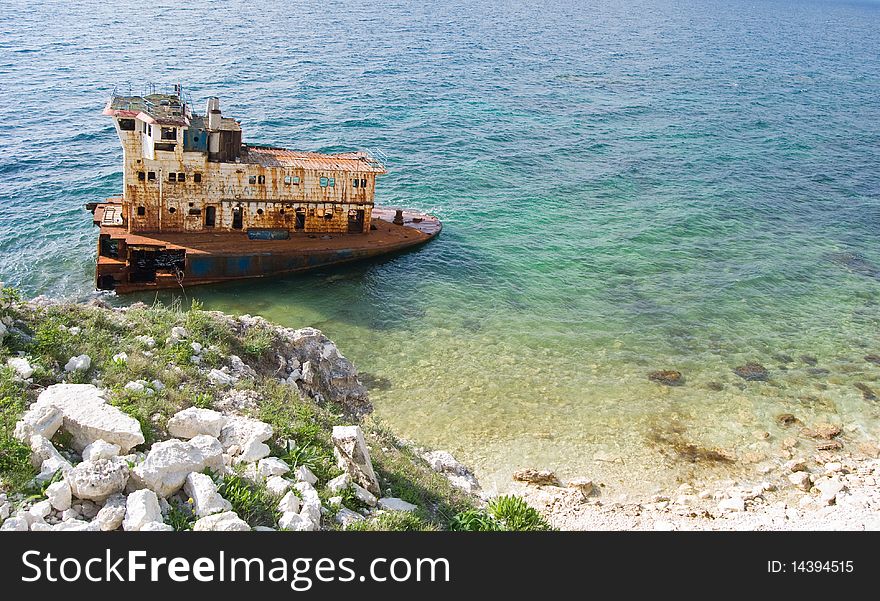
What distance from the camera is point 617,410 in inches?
1015

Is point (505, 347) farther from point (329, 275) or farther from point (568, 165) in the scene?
point (568, 165)

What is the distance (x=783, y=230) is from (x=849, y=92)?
2090 inches

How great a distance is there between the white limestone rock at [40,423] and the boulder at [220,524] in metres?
2.99

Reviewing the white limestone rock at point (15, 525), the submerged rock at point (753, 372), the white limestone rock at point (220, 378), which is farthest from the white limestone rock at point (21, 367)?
the submerged rock at point (753, 372)

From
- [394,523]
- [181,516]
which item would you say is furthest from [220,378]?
[394,523]

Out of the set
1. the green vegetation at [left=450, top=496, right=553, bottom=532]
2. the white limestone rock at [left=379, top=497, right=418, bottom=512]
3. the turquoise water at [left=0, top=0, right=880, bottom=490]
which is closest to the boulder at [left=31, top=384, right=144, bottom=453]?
the white limestone rock at [left=379, top=497, right=418, bottom=512]

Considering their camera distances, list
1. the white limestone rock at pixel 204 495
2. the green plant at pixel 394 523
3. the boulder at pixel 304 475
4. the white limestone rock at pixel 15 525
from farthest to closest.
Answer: the boulder at pixel 304 475, the green plant at pixel 394 523, the white limestone rock at pixel 204 495, the white limestone rock at pixel 15 525

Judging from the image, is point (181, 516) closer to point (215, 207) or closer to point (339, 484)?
point (339, 484)

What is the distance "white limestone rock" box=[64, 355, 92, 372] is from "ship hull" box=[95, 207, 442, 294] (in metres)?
21.7

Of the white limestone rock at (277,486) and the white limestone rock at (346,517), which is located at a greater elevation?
the white limestone rock at (277,486)

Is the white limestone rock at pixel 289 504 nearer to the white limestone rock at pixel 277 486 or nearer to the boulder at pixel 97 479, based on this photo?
the white limestone rock at pixel 277 486

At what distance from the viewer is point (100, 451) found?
10.9 metres

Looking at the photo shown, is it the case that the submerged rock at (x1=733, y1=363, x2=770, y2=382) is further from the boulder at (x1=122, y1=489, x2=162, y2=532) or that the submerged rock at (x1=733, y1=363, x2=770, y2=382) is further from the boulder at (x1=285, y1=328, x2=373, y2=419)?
the boulder at (x1=122, y1=489, x2=162, y2=532)

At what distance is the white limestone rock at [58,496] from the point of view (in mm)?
9844
